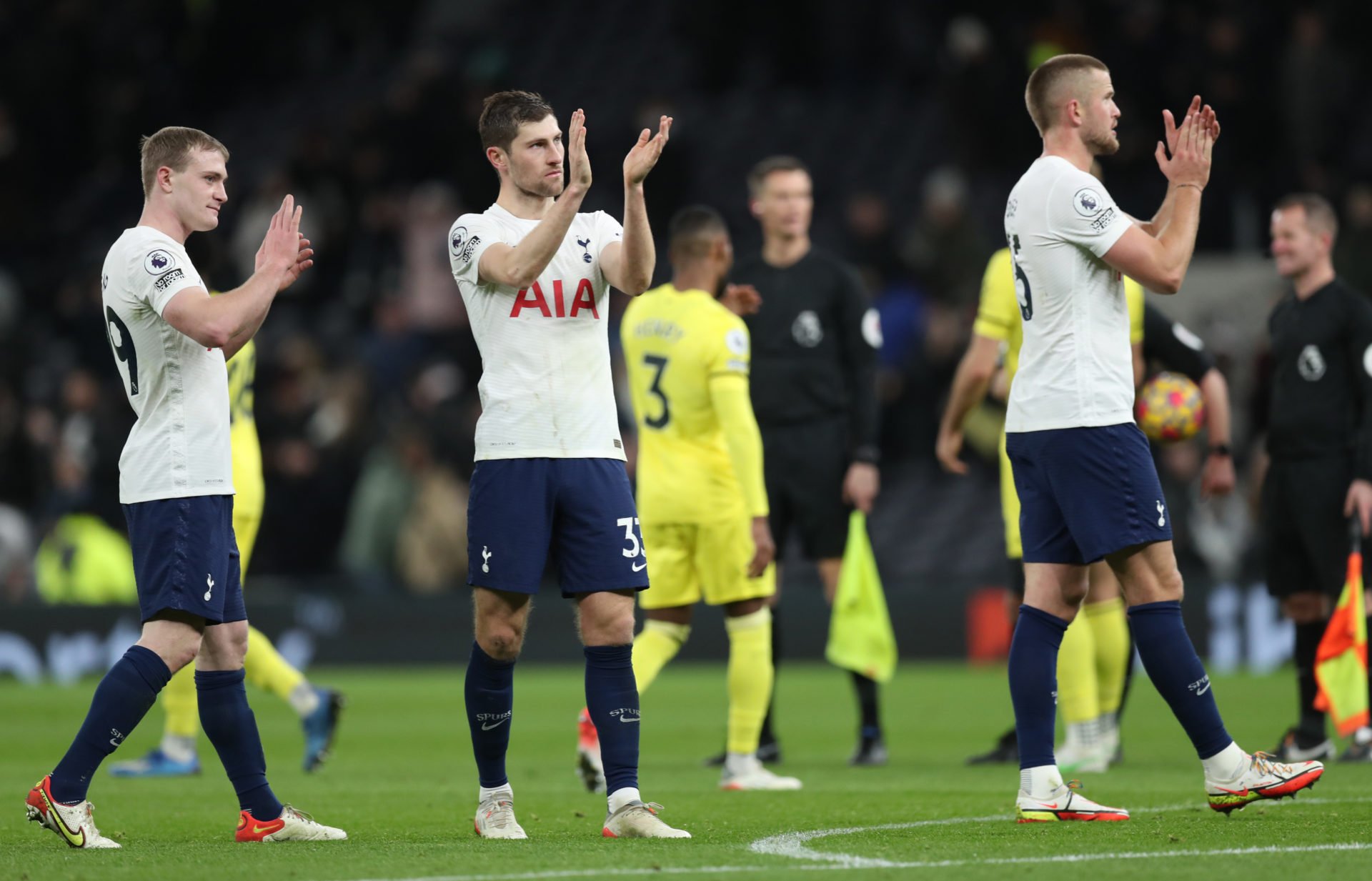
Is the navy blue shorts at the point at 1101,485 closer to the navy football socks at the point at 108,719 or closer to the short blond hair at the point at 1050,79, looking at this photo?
the short blond hair at the point at 1050,79

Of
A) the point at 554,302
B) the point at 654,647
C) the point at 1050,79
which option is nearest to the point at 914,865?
the point at 554,302

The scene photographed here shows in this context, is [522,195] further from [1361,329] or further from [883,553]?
[883,553]

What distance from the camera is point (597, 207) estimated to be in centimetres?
2031

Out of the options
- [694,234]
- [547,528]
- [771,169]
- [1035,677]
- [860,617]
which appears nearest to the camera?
[547,528]

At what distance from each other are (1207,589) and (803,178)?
23.2 ft

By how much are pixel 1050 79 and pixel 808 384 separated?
144 inches

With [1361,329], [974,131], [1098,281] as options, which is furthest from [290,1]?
[1098,281]

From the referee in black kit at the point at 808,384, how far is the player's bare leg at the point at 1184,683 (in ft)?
11.5

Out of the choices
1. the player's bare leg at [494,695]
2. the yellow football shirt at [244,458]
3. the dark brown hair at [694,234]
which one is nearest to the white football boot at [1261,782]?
the player's bare leg at [494,695]

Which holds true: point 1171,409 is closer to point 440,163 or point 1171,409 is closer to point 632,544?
point 632,544

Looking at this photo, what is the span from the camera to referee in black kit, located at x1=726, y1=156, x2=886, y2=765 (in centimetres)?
1001

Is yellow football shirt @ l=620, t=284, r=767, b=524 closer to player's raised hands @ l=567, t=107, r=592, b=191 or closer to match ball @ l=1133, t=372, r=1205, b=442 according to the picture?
match ball @ l=1133, t=372, r=1205, b=442

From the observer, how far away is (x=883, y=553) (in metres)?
18.4

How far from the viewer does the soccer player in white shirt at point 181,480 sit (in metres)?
6.18
